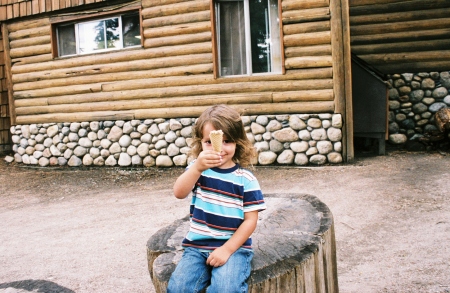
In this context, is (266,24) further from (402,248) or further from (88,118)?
(402,248)

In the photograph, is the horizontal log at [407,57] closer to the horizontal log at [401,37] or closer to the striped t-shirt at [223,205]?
the horizontal log at [401,37]

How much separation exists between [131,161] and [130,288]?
6.37 meters

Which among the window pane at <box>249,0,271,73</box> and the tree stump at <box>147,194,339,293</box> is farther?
the window pane at <box>249,0,271,73</box>

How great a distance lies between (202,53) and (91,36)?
3.17m

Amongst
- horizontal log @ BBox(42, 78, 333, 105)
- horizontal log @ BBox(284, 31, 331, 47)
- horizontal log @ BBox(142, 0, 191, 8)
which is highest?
horizontal log @ BBox(142, 0, 191, 8)

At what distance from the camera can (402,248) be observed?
4402mm

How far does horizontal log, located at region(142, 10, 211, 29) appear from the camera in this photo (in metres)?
9.04

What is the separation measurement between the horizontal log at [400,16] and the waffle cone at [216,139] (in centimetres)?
942

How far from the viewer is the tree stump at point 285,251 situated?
2207 mm

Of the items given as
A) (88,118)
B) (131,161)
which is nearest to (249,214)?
(131,161)

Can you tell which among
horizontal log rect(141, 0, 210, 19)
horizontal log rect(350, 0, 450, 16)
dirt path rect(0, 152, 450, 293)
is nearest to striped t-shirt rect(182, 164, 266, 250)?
dirt path rect(0, 152, 450, 293)

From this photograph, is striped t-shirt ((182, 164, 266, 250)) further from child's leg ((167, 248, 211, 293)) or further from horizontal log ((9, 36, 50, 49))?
horizontal log ((9, 36, 50, 49))

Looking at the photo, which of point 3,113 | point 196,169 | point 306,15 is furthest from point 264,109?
point 3,113

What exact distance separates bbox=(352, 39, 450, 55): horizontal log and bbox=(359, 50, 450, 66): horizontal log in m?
0.10
